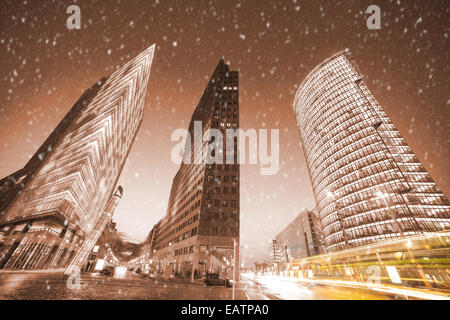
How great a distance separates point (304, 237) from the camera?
105438mm

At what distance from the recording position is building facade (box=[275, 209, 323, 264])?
322 feet

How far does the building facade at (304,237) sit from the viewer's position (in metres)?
98.1

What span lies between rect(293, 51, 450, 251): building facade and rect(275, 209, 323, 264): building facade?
26.4 metres

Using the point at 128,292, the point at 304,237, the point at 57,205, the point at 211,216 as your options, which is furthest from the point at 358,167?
A: the point at 57,205

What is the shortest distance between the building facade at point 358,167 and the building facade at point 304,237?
26.4m

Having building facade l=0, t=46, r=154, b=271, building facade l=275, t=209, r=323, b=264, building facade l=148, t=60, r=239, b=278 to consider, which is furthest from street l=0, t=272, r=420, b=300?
building facade l=275, t=209, r=323, b=264

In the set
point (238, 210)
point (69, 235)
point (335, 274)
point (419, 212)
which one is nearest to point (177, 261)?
point (238, 210)

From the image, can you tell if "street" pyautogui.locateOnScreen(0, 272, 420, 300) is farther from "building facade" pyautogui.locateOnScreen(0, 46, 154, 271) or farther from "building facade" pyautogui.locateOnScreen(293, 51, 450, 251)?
"building facade" pyautogui.locateOnScreen(293, 51, 450, 251)

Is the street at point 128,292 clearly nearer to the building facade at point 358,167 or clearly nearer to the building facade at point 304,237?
the building facade at point 358,167

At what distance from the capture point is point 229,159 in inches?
2104

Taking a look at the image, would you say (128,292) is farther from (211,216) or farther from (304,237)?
(304,237)

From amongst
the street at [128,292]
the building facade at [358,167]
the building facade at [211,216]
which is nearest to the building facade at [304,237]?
the building facade at [358,167]
